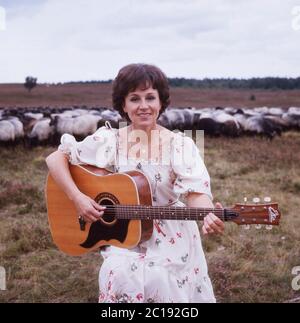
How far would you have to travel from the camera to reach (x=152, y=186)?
245cm

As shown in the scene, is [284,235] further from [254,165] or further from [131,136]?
[254,165]

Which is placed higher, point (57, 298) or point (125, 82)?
point (125, 82)

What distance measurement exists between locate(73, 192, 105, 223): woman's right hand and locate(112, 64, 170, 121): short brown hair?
611mm

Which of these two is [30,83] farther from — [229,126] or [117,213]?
[117,213]

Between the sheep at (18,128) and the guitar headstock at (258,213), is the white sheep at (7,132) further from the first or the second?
the guitar headstock at (258,213)

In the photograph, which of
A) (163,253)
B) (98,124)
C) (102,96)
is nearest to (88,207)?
(163,253)

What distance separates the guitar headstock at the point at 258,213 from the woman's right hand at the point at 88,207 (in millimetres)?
763

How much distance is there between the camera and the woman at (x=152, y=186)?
2209mm

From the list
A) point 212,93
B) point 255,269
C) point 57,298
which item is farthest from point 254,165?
point 212,93

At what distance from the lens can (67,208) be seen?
2.73 m

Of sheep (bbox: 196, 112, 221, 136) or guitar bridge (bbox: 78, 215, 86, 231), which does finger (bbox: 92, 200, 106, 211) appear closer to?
guitar bridge (bbox: 78, 215, 86, 231)

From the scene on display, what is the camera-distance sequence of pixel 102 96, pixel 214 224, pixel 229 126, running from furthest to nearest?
pixel 102 96
pixel 229 126
pixel 214 224

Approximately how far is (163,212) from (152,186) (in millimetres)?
185
